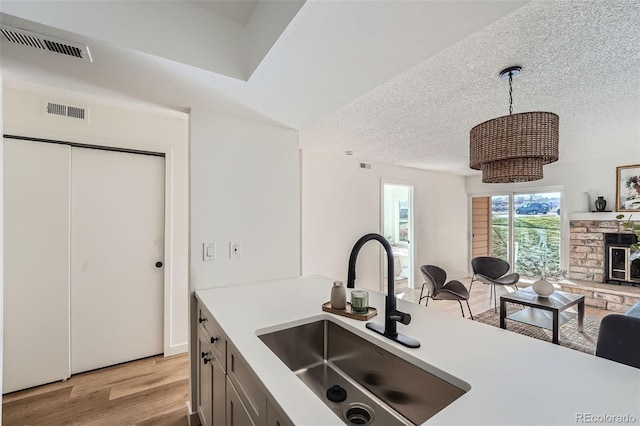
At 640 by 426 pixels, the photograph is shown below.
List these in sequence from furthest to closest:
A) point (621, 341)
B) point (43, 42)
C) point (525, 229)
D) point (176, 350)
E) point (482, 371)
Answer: point (525, 229) → point (176, 350) → point (621, 341) → point (43, 42) → point (482, 371)

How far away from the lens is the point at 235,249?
2027 millimetres

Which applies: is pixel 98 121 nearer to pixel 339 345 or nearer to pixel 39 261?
pixel 39 261

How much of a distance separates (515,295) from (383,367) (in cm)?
302

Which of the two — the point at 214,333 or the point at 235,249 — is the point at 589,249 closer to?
the point at 235,249

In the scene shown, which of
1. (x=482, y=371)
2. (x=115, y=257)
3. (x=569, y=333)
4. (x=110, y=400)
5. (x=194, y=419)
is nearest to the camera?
(x=482, y=371)

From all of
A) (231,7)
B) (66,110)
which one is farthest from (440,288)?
(66,110)

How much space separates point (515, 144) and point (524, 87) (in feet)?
2.47

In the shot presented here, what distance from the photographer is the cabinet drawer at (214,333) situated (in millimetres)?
1313

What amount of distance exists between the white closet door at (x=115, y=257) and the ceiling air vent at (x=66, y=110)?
285 millimetres

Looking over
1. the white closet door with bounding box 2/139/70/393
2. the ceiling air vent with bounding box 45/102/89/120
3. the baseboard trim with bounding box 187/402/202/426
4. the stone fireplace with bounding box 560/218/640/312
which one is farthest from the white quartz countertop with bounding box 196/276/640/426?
the stone fireplace with bounding box 560/218/640/312

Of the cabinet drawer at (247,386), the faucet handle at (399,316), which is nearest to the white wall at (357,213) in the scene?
the cabinet drawer at (247,386)

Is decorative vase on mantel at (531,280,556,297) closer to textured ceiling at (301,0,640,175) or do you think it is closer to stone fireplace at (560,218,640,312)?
textured ceiling at (301,0,640,175)

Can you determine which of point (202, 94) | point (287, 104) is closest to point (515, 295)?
point (287, 104)

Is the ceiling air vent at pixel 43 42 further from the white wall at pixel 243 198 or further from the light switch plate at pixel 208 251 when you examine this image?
the light switch plate at pixel 208 251
